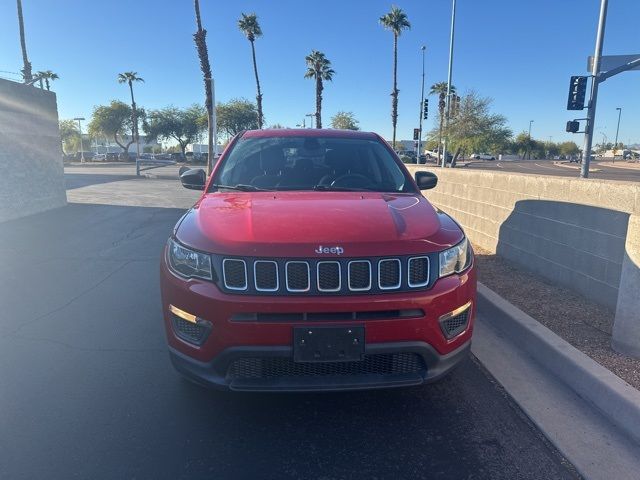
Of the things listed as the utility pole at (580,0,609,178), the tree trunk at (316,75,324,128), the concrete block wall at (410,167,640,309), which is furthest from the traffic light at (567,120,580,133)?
the tree trunk at (316,75,324,128)

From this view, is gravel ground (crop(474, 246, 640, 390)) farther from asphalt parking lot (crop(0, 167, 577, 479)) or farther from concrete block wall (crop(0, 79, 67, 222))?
concrete block wall (crop(0, 79, 67, 222))

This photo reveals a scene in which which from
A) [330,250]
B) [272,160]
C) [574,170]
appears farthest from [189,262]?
[574,170]

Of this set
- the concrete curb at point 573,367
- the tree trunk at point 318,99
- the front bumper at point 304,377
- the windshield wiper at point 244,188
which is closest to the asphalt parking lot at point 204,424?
the front bumper at point 304,377

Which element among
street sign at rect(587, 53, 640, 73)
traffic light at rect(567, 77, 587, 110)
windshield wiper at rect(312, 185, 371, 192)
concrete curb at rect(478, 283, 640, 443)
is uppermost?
street sign at rect(587, 53, 640, 73)

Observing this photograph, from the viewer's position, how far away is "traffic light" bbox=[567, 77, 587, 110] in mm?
17156

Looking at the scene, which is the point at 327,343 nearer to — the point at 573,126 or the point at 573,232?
the point at 573,232

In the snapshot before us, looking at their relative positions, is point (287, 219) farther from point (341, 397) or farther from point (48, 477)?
point (48, 477)

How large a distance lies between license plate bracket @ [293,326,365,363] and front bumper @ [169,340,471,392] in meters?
0.06

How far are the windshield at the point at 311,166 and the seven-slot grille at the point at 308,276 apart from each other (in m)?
1.32

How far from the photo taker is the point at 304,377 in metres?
2.61

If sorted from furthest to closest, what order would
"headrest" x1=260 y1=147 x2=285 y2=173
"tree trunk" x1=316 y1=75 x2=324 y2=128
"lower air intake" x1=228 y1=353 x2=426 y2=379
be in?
"tree trunk" x1=316 y1=75 x2=324 y2=128
"headrest" x1=260 y1=147 x2=285 y2=173
"lower air intake" x1=228 y1=353 x2=426 y2=379

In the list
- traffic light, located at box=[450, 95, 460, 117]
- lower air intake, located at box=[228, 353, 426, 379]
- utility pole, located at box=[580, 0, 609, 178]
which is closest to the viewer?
lower air intake, located at box=[228, 353, 426, 379]

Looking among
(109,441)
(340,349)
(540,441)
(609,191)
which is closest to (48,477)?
(109,441)

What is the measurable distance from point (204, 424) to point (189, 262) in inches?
39.3
